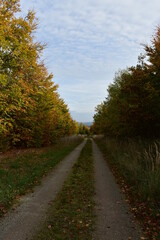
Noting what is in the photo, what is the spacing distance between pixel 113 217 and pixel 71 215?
115 cm

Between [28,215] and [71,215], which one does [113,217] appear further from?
[28,215]

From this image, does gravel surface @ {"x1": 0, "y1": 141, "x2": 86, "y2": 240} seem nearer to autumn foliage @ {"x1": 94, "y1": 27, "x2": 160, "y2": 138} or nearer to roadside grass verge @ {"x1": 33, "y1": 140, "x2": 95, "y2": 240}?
roadside grass verge @ {"x1": 33, "y1": 140, "x2": 95, "y2": 240}

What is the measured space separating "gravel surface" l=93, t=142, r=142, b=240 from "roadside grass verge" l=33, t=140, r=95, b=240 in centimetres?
22

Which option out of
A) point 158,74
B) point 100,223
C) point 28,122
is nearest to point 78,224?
point 100,223

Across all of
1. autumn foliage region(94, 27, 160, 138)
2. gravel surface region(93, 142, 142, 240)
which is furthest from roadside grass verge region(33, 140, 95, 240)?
autumn foliage region(94, 27, 160, 138)

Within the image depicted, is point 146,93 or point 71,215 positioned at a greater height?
point 146,93

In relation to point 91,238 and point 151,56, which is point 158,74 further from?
point 91,238

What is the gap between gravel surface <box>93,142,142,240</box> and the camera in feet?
14.6

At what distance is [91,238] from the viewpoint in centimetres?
429

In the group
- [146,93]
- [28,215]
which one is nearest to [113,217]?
[28,215]

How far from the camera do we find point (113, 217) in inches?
211

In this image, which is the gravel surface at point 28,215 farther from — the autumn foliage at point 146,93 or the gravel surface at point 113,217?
the autumn foliage at point 146,93

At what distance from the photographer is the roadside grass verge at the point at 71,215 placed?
443 centimetres

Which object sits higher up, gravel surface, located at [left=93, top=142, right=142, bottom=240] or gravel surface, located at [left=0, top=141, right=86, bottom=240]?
gravel surface, located at [left=0, top=141, right=86, bottom=240]
